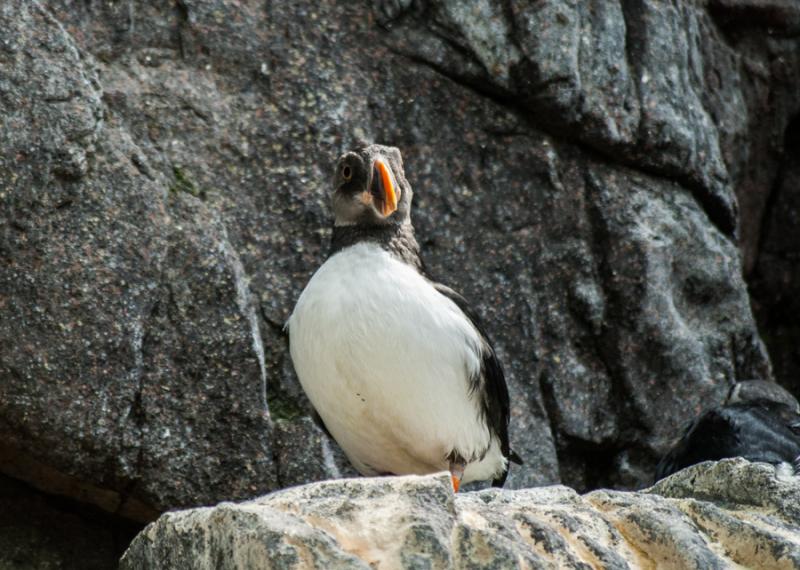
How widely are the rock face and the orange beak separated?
1.60 meters

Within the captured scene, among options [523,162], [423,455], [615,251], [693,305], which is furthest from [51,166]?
[693,305]

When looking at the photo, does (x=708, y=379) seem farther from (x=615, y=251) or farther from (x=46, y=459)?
(x=46, y=459)

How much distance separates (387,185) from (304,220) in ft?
3.43

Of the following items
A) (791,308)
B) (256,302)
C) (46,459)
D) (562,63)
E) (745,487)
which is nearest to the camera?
(745,487)

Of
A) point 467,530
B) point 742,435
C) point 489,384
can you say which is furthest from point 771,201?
point 467,530

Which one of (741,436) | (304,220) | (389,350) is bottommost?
(304,220)

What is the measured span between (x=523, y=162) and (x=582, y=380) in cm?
117

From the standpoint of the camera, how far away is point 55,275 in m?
5.38

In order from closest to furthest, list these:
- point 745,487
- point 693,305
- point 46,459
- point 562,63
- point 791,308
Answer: point 745,487 < point 46,459 < point 562,63 < point 693,305 < point 791,308

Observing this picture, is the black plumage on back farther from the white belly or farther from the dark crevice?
the dark crevice

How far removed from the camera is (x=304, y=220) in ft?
20.9

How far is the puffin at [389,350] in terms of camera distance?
16.9ft

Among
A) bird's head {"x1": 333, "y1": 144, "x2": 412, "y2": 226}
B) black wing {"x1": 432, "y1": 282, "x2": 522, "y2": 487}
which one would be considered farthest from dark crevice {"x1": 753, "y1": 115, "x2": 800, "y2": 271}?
bird's head {"x1": 333, "y1": 144, "x2": 412, "y2": 226}

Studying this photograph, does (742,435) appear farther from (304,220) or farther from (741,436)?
(304,220)
